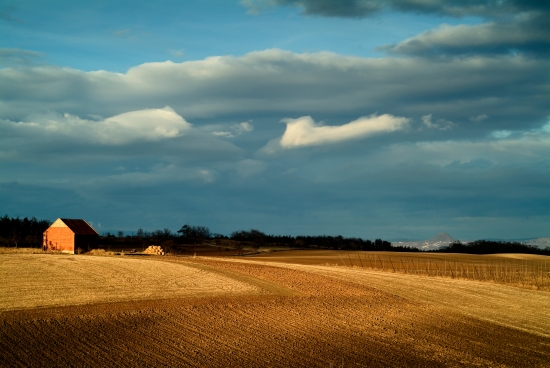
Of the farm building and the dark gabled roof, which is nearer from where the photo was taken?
the farm building

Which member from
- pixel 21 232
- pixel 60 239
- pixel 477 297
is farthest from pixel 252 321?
pixel 21 232

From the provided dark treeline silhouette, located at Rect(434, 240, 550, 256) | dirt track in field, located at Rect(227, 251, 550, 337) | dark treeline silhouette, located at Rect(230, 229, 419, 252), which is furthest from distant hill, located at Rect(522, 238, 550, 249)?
dirt track in field, located at Rect(227, 251, 550, 337)

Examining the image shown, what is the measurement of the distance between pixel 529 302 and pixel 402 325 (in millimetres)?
12414

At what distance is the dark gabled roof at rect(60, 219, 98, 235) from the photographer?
194 ft

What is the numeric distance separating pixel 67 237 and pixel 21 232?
1700 inches

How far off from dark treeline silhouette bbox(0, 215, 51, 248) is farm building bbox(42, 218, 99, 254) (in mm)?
16982

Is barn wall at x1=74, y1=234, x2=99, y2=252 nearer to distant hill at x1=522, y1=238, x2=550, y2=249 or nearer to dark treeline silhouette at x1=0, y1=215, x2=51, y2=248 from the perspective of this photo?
dark treeline silhouette at x1=0, y1=215, x2=51, y2=248

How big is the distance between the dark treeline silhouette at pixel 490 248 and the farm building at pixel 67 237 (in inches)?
2868

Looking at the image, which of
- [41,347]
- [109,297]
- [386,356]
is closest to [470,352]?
[386,356]

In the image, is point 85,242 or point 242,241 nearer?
point 85,242

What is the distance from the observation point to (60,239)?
58.9 m

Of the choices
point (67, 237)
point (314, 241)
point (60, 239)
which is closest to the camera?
point (67, 237)

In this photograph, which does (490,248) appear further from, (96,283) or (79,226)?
(96,283)

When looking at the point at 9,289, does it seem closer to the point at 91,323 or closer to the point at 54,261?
the point at 91,323
